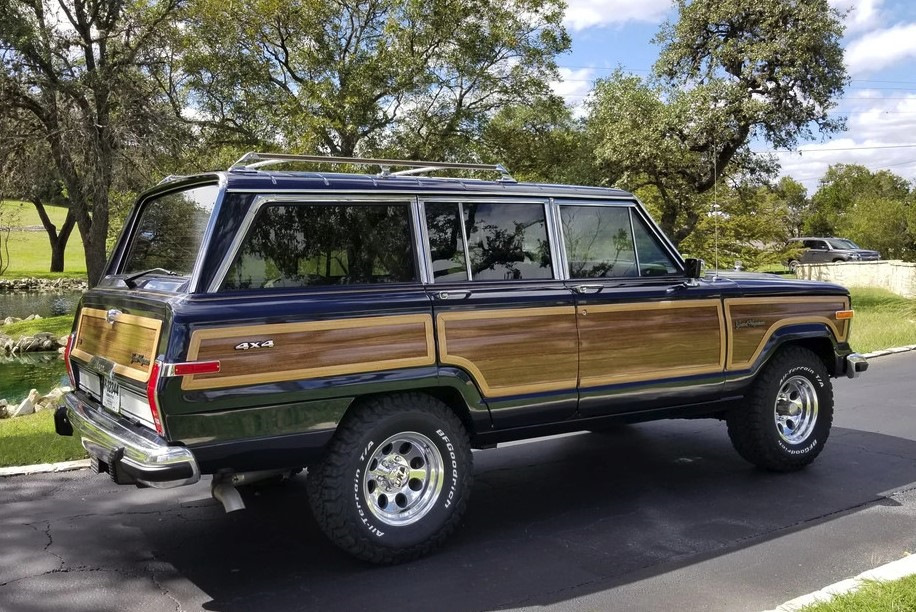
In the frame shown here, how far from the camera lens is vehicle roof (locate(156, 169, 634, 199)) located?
4.31 m

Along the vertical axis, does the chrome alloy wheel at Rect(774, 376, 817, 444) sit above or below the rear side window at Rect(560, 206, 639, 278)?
below

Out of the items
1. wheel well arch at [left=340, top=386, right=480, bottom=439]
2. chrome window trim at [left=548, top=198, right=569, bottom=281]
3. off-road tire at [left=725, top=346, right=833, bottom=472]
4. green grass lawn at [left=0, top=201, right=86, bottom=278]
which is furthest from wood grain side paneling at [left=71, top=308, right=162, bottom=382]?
green grass lawn at [left=0, top=201, right=86, bottom=278]

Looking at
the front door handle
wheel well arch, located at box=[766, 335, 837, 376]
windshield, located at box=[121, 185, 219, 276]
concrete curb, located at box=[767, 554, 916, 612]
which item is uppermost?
windshield, located at box=[121, 185, 219, 276]

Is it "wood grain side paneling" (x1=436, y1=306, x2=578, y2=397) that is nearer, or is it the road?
the road

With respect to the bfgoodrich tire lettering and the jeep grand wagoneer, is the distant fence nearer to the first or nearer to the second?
the jeep grand wagoneer

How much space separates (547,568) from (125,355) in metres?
2.52

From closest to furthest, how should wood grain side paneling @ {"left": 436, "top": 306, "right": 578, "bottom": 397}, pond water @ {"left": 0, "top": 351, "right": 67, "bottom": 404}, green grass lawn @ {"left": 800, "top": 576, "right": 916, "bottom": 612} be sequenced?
green grass lawn @ {"left": 800, "top": 576, "right": 916, "bottom": 612}, wood grain side paneling @ {"left": 436, "top": 306, "right": 578, "bottom": 397}, pond water @ {"left": 0, "top": 351, "right": 67, "bottom": 404}

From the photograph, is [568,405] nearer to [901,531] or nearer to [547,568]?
[547,568]

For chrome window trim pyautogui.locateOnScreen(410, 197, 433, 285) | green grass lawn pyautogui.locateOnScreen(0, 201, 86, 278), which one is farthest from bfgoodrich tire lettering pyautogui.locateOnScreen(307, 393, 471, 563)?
green grass lawn pyautogui.locateOnScreen(0, 201, 86, 278)

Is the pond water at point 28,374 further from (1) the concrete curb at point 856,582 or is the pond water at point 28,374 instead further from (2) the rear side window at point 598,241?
(1) the concrete curb at point 856,582

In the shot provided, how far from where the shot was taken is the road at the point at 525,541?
13.4 ft

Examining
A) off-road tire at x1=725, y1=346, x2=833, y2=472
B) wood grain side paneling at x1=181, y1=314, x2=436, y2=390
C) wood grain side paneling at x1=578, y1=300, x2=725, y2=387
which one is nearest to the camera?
wood grain side paneling at x1=181, y1=314, x2=436, y2=390

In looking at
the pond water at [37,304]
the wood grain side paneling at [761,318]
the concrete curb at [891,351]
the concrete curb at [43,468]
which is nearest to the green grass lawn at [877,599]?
the wood grain side paneling at [761,318]

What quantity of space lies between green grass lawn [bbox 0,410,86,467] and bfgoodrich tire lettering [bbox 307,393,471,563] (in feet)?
11.0
